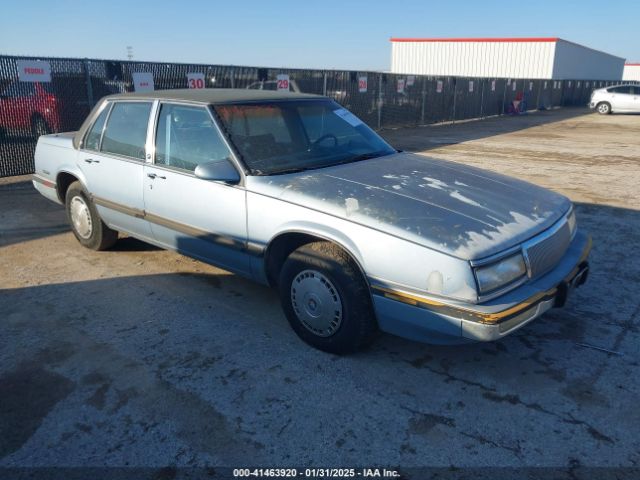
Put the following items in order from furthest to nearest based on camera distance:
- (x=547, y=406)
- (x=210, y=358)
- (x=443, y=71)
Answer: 1. (x=443, y=71)
2. (x=210, y=358)
3. (x=547, y=406)

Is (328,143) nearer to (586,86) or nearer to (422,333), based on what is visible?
(422,333)

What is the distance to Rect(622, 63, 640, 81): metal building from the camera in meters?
64.1

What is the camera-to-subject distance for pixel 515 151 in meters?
13.5

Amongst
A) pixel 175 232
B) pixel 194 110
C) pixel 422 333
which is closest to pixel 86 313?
pixel 175 232

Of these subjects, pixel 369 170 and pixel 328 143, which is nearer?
pixel 369 170

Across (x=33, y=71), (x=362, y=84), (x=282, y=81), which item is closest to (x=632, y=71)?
(x=362, y=84)

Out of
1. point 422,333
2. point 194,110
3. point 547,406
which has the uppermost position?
point 194,110

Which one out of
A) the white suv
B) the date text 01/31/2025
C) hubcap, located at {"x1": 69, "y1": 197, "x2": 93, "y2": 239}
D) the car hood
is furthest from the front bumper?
the white suv

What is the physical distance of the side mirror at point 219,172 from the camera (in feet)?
11.8

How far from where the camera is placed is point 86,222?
211 inches

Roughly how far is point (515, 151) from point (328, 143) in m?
10.5

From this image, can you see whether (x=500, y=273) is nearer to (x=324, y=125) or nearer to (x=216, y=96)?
(x=324, y=125)

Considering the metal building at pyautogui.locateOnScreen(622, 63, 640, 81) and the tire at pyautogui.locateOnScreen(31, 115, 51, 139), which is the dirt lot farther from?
the metal building at pyautogui.locateOnScreen(622, 63, 640, 81)

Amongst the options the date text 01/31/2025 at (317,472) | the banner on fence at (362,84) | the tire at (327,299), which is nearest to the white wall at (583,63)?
the banner on fence at (362,84)
